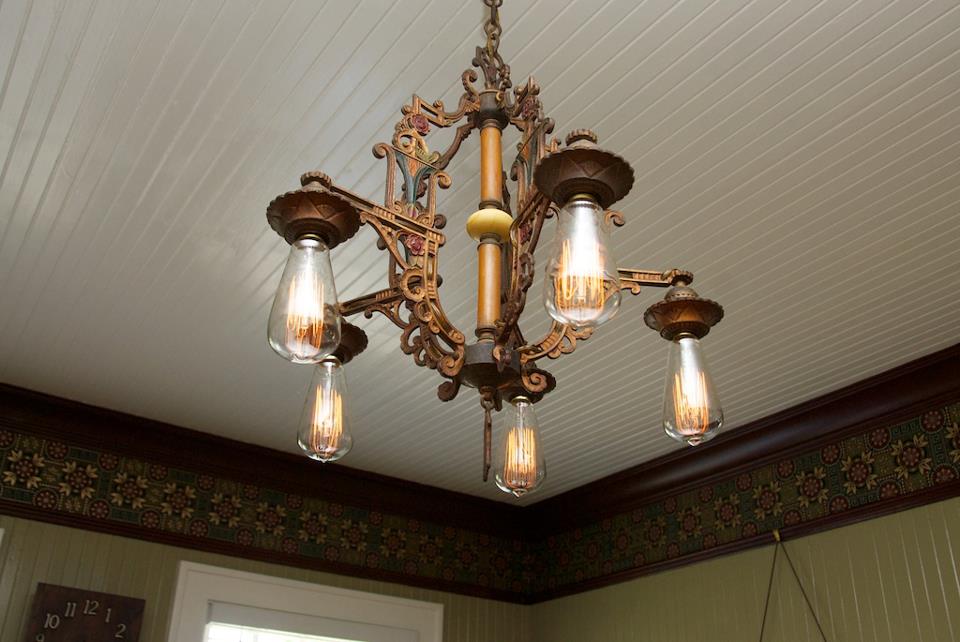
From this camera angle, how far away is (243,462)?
174 inches

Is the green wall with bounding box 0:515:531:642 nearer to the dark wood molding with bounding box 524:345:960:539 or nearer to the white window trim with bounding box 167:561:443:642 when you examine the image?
the white window trim with bounding box 167:561:443:642

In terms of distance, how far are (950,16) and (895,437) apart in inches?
79.2

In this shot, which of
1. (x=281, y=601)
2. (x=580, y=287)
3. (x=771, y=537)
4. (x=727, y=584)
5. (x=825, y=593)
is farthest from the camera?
(x=281, y=601)

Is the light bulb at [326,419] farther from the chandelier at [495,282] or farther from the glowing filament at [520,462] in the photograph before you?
the glowing filament at [520,462]

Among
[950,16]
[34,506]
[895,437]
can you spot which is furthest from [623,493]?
[950,16]

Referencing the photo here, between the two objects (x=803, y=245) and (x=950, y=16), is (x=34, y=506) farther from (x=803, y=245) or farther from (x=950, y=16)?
(x=950, y=16)

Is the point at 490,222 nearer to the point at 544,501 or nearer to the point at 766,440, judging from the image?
the point at 766,440

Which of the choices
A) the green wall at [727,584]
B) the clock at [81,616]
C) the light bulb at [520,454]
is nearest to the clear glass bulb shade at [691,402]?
the light bulb at [520,454]

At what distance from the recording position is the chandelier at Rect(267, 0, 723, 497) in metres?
1.38

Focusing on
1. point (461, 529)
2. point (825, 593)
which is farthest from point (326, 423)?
point (461, 529)

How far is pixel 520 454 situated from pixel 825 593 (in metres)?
2.50

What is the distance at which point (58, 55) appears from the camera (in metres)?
2.24

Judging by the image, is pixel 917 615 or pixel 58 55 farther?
pixel 917 615

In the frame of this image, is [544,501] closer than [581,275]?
No
